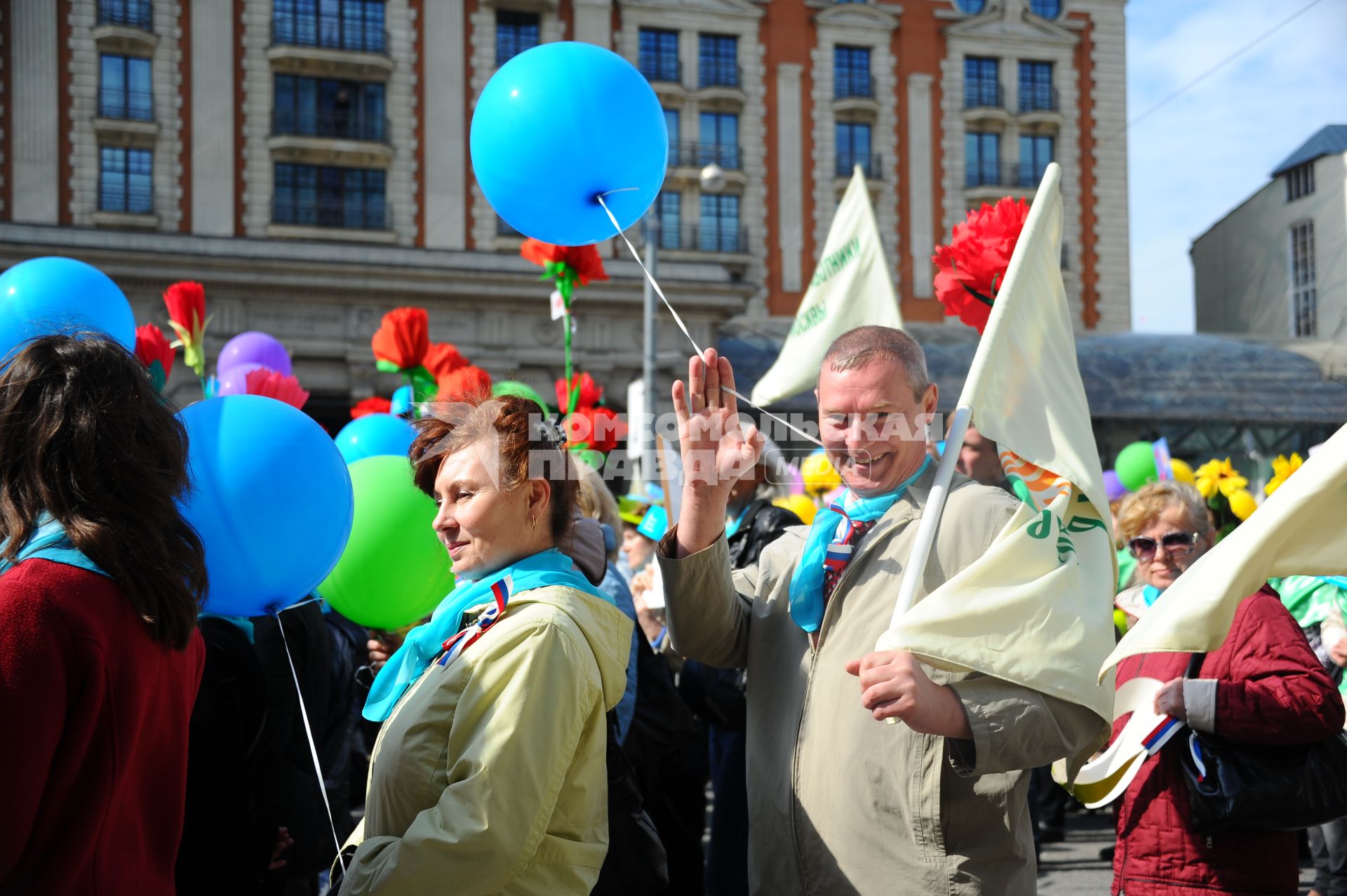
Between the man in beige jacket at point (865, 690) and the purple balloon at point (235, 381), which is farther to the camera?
the purple balloon at point (235, 381)

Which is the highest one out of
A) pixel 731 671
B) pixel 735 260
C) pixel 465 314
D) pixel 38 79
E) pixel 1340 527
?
pixel 38 79

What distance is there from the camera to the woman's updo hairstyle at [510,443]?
94.0 inches

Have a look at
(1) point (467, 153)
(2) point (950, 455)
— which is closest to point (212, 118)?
(1) point (467, 153)

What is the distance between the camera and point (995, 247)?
10.9ft

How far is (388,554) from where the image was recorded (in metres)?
3.61

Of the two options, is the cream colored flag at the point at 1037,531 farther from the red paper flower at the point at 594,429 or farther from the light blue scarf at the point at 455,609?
the red paper flower at the point at 594,429

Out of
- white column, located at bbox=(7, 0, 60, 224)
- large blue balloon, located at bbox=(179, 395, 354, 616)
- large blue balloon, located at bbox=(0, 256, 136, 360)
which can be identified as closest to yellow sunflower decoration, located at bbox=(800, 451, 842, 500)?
large blue balloon, located at bbox=(0, 256, 136, 360)

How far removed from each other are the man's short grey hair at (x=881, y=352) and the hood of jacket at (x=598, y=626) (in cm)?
76

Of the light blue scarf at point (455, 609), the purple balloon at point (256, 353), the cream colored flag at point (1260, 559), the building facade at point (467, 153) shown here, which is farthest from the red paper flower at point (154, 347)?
the building facade at point (467, 153)

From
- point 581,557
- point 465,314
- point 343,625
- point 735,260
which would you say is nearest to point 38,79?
point 465,314

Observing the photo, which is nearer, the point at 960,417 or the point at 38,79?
the point at 960,417

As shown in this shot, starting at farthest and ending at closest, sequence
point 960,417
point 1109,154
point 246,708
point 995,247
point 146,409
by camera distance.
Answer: point 1109,154, point 995,247, point 246,708, point 960,417, point 146,409

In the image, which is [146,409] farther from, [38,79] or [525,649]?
[38,79]

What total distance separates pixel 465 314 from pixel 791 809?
2201 cm
